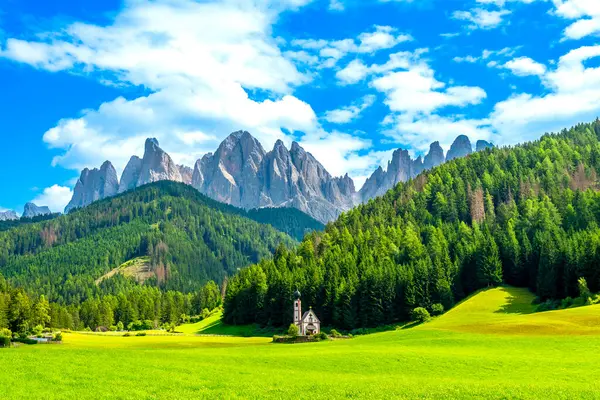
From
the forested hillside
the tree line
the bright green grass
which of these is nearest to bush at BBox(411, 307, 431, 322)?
the forested hillside

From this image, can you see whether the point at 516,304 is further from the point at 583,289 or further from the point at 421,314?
the point at 421,314

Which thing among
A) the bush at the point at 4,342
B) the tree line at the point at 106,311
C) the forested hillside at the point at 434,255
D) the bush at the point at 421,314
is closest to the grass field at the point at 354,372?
the bush at the point at 4,342

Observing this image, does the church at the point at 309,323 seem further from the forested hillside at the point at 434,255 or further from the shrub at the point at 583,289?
the shrub at the point at 583,289

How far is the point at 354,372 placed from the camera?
4203 cm

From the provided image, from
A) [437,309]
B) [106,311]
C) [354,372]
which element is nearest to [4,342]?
[354,372]

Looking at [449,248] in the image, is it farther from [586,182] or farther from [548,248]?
[586,182]

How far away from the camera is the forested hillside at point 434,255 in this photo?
112 meters

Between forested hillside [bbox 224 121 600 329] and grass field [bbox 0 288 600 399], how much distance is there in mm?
48374

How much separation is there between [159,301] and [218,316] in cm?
3020

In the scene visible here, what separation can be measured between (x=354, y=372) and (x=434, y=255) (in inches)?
3701

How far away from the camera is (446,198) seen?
18188 centimetres

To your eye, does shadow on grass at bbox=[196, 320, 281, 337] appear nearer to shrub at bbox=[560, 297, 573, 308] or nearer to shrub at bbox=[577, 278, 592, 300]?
shrub at bbox=[560, 297, 573, 308]

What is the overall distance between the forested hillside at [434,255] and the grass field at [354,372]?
1904 inches

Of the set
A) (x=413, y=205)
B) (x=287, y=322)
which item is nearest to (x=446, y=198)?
(x=413, y=205)
